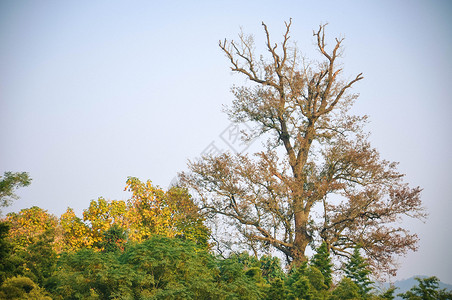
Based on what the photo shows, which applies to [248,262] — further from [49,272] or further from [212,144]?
[49,272]

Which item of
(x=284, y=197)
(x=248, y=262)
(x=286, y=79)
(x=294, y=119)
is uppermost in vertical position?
(x=286, y=79)

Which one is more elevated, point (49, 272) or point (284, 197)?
point (284, 197)

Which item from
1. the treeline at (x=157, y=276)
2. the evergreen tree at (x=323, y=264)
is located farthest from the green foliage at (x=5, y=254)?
the evergreen tree at (x=323, y=264)

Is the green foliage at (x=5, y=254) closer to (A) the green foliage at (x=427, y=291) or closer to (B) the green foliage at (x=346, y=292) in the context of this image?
(B) the green foliage at (x=346, y=292)

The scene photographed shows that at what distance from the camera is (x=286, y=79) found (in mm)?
21609

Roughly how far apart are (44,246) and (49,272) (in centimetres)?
82

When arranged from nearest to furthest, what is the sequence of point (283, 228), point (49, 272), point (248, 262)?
point (49, 272), point (248, 262), point (283, 228)

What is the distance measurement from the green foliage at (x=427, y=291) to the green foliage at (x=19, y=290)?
8820 mm

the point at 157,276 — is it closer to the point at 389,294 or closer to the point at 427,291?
the point at 389,294

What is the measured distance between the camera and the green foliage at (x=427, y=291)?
33.3 ft

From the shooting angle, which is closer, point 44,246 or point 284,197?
point 44,246

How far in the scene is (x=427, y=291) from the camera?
406 inches

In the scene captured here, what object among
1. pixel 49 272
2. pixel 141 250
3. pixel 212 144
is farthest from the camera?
pixel 212 144

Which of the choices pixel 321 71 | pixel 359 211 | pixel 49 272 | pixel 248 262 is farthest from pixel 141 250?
pixel 321 71
